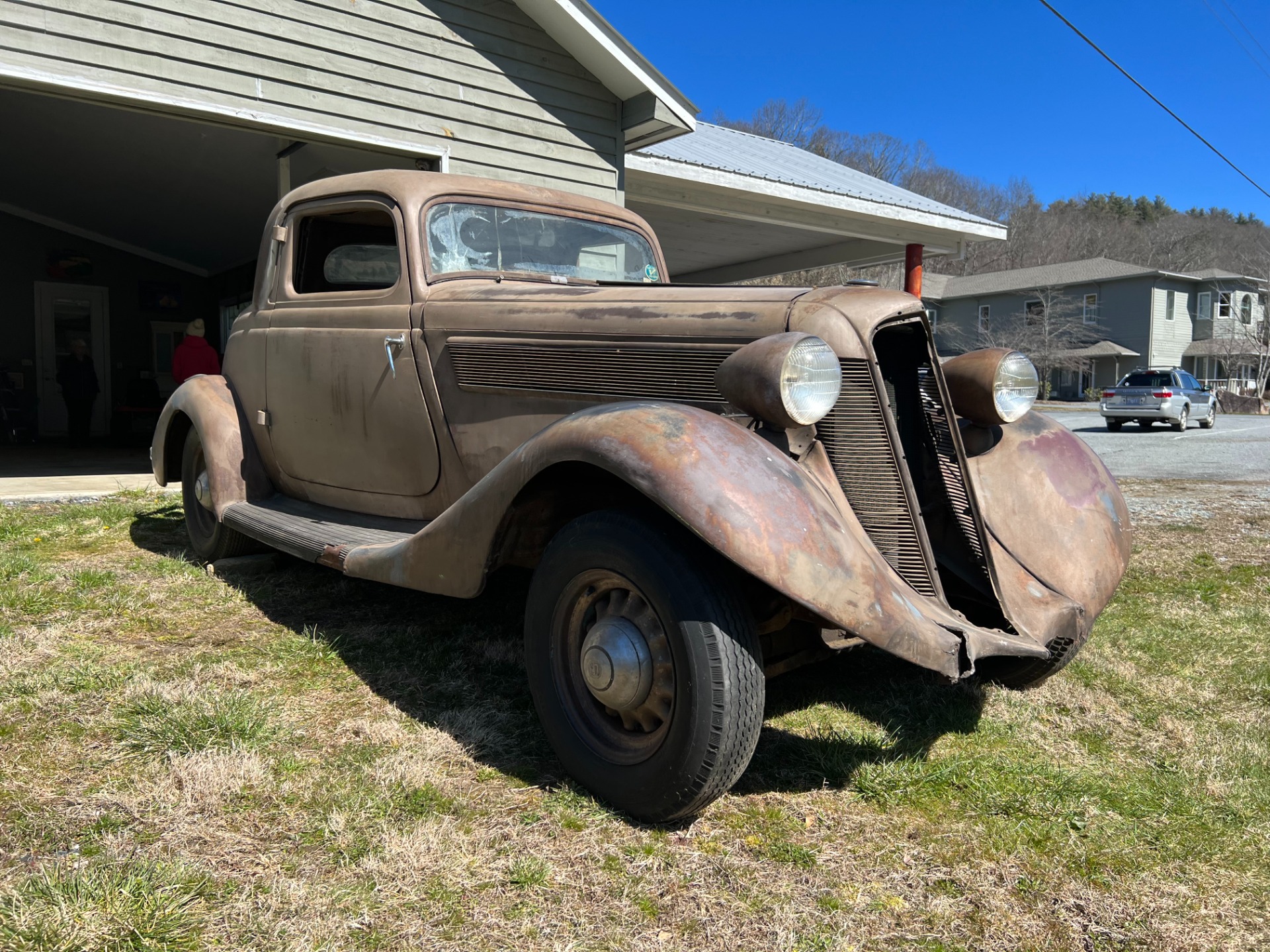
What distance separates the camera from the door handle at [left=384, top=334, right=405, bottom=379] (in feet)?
11.0

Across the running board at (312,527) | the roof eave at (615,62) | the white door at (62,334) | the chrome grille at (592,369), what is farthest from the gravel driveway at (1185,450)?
the white door at (62,334)

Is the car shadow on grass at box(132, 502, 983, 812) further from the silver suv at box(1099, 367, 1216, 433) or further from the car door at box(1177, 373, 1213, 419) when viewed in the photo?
the car door at box(1177, 373, 1213, 419)

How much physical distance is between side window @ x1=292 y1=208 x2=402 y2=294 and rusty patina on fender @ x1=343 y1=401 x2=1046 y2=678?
1727 millimetres

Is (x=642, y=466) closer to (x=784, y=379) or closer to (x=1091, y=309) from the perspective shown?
(x=784, y=379)

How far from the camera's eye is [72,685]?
2867mm

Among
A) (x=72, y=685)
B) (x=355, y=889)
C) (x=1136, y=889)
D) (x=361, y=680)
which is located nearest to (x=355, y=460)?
(x=361, y=680)

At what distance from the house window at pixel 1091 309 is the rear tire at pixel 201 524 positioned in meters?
39.9

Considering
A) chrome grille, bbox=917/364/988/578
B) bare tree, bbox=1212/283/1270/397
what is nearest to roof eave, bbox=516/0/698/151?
chrome grille, bbox=917/364/988/578

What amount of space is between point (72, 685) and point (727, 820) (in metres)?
2.19

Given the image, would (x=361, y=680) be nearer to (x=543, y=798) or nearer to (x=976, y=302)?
(x=543, y=798)

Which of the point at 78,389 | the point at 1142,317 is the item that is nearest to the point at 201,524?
the point at 78,389

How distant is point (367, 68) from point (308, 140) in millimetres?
741

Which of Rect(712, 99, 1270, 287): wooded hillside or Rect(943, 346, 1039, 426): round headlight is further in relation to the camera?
Rect(712, 99, 1270, 287): wooded hillside

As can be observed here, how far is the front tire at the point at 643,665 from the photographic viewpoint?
204 centimetres
